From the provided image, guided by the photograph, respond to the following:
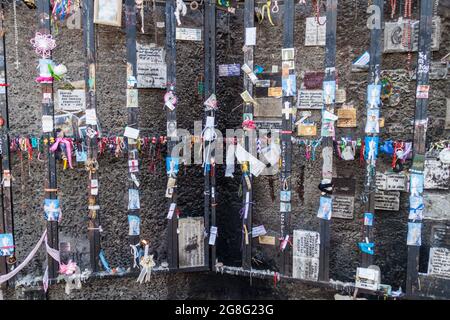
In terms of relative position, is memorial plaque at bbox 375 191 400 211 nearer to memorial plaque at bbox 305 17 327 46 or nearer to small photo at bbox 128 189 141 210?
memorial plaque at bbox 305 17 327 46

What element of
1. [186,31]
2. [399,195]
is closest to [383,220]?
[399,195]

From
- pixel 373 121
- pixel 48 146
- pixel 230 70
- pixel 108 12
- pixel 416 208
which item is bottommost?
pixel 416 208

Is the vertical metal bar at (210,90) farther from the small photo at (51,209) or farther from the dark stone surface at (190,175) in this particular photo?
the small photo at (51,209)

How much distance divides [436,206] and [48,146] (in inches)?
126

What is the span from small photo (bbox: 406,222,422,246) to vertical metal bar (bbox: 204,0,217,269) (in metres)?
1.67

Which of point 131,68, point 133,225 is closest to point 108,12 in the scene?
point 131,68

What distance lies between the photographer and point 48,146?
10.5 feet

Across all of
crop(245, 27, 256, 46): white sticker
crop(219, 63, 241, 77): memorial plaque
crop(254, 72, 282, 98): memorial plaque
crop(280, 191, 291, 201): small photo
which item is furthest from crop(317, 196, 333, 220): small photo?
crop(245, 27, 256, 46): white sticker

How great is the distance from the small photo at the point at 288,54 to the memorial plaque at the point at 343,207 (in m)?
1.25

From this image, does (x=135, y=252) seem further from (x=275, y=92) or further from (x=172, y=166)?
(x=275, y=92)

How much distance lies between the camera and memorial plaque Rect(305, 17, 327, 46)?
3.18 metres

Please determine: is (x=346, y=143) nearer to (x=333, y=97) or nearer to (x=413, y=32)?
(x=333, y=97)

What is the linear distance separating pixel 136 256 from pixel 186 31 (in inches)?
81.2

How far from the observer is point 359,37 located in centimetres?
312
